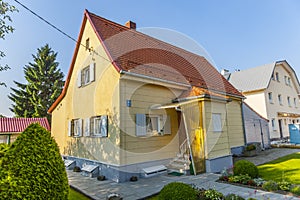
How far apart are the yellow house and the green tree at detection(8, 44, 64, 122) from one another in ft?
64.4

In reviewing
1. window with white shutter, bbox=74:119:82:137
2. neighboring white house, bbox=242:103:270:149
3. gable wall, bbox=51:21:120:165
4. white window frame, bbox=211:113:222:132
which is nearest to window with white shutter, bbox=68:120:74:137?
gable wall, bbox=51:21:120:165

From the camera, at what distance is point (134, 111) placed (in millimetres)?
9375

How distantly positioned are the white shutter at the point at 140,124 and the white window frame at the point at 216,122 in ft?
12.5

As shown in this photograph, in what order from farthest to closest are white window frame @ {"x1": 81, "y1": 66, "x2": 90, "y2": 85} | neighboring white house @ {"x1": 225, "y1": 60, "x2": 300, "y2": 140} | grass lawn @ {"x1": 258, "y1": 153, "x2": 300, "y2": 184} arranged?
neighboring white house @ {"x1": 225, "y1": 60, "x2": 300, "y2": 140} → white window frame @ {"x1": 81, "y1": 66, "x2": 90, "y2": 85} → grass lawn @ {"x1": 258, "y1": 153, "x2": 300, "y2": 184}

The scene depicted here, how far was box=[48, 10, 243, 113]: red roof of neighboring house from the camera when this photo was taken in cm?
1012

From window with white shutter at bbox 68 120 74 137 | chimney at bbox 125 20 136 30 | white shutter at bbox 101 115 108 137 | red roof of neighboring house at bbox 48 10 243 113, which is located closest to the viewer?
white shutter at bbox 101 115 108 137

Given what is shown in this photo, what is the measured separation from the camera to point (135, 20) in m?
15.1

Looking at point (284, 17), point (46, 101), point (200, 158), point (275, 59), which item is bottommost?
point (200, 158)

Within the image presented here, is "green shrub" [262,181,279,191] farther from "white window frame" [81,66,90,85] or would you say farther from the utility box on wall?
the utility box on wall

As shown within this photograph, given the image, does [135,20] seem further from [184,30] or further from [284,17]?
[284,17]

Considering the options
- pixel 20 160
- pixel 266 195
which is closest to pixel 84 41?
pixel 20 160

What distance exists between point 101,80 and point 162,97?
362 centimetres

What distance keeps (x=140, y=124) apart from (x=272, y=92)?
2137 centimetres

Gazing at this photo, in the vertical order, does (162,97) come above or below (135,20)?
below
